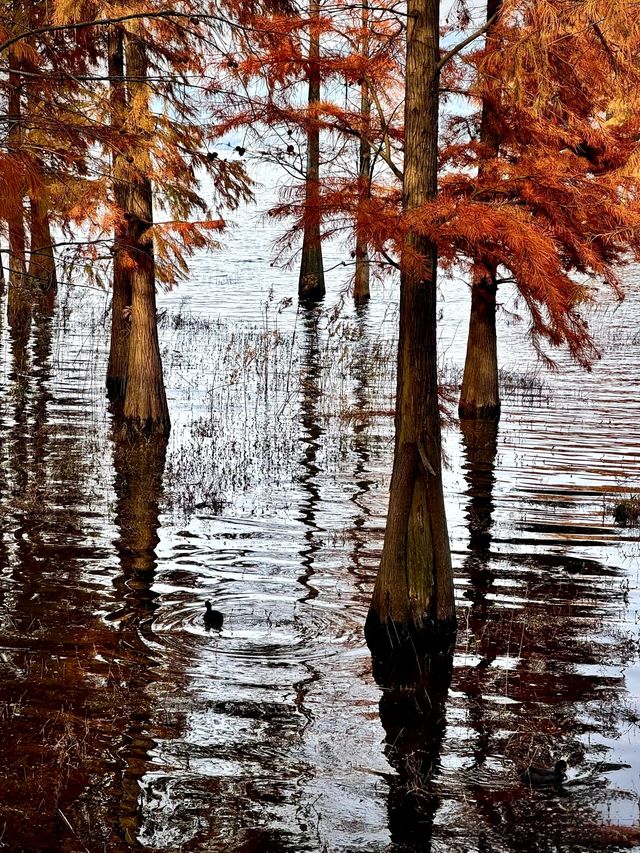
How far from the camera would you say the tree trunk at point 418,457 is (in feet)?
24.4

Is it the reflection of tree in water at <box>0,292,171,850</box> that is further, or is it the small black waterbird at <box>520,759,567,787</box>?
the small black waterbird at <box>520,759,567,787</box>

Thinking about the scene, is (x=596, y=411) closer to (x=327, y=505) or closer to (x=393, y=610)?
(x=327, y=505)

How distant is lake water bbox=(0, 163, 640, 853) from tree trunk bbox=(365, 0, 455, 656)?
0.36 meters

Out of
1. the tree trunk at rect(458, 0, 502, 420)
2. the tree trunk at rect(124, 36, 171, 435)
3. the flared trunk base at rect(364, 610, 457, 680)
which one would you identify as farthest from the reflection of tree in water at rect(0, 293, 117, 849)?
the tree trunk at rect(458, 0, 502, 420)

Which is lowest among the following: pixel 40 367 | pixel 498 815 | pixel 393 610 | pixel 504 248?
pixel 498 815

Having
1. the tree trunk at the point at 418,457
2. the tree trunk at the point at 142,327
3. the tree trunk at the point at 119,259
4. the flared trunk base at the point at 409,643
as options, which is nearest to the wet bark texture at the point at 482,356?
the tree trunk at the point at 142,327

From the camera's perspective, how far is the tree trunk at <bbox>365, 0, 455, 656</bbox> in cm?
743

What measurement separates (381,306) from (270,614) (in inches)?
1177

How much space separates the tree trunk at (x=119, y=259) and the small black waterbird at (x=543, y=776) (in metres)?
8.37

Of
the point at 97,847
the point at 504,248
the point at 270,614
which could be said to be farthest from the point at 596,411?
the point at 97,847

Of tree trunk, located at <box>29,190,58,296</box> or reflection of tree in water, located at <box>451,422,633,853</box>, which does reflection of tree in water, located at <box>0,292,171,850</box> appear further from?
tree trunk, located at <box>29,190,58,296</box>

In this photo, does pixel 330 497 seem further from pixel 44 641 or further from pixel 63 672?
pixel 63 672

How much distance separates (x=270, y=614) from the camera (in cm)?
823

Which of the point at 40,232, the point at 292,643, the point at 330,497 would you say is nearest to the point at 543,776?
the point at 292,643
